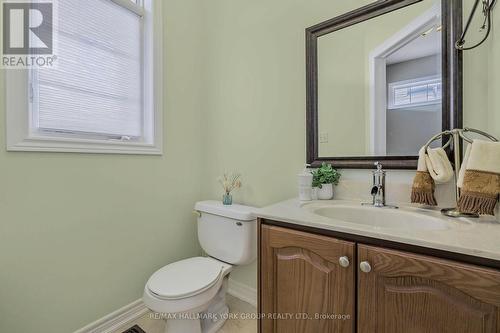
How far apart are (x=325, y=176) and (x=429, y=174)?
44 centimetres

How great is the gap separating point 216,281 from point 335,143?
993 millimetres

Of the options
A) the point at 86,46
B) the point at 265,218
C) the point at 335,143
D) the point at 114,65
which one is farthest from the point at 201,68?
the point at 265,218

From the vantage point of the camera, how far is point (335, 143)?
4.30 feet

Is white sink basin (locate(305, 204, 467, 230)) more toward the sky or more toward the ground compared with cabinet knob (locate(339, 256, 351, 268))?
more toward the sky

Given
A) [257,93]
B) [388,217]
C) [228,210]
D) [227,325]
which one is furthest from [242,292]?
[257,93]

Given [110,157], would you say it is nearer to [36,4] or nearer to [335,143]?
[36,4]

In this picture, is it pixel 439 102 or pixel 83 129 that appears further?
pixel 83 129

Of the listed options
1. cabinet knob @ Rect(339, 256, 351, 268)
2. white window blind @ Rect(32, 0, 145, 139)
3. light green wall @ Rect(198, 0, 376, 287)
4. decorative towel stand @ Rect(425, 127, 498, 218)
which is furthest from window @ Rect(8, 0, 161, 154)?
decorative towel stand @ Rect(425, 127, 498, 218)

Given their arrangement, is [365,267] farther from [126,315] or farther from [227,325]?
[126,315]

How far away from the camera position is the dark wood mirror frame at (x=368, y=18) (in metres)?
0.96

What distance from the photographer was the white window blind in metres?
1.25

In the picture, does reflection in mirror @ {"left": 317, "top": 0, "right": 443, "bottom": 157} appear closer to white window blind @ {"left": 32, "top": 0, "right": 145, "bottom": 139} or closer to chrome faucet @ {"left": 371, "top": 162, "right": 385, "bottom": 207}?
chrome faucet @ {"left": 371, "top": 162, "right": 385, "bottom": 207}

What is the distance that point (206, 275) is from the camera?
1.31m

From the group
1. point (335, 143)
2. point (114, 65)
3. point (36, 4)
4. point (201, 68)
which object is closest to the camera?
point (36, 4)
